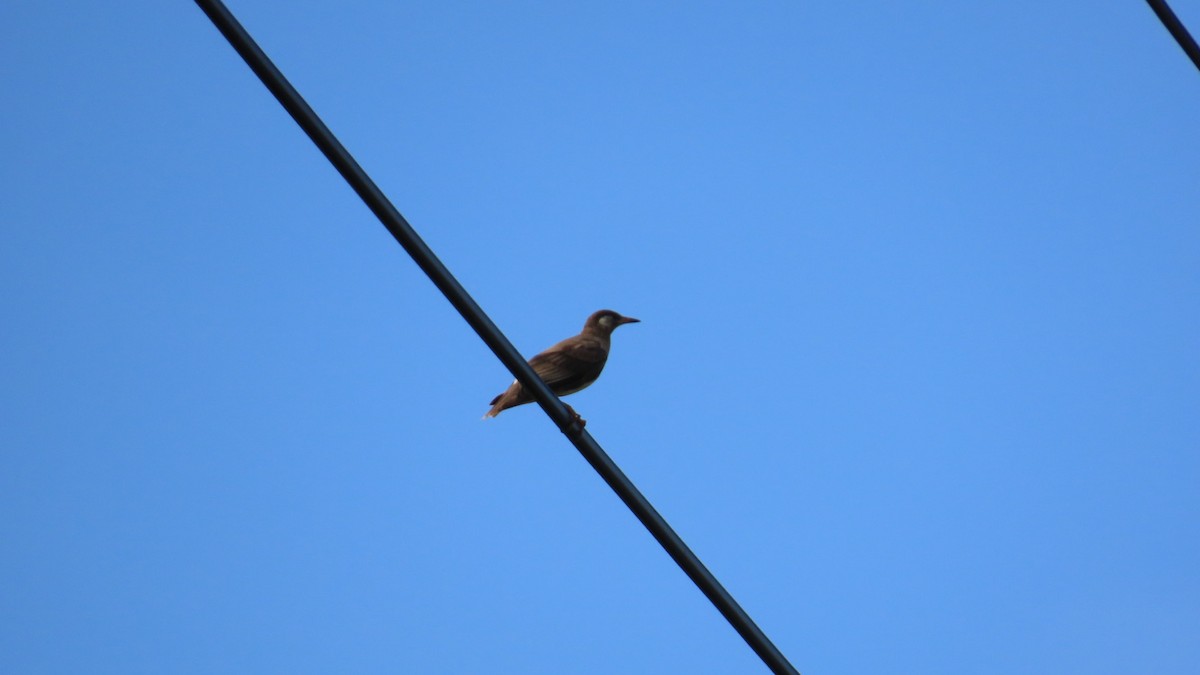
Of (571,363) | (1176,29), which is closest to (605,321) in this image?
(571,363)

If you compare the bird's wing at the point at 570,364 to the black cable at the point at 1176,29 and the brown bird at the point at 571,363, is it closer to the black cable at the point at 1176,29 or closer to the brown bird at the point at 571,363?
the brown bird at the point at 571,363

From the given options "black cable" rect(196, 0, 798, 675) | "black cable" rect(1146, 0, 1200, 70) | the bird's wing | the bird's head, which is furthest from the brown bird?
"black cable" rect(1146, 0, 1200, 70)

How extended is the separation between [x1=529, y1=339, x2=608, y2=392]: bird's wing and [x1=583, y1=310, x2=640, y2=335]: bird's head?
591mm

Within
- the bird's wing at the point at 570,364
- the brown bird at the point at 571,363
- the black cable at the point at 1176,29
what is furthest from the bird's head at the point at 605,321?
the black cable at the point at 1176,29

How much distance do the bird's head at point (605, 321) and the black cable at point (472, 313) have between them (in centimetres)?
529

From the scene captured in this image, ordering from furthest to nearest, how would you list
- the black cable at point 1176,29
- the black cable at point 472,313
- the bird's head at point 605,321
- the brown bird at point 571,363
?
1. the bird's head at point 605,321
2. the brown bird at point 571,363
3. the black cable at point 1176,29
4. the black cable at point 472,313

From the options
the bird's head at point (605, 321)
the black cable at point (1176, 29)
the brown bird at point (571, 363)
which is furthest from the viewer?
the bird's head at point (605, 321)

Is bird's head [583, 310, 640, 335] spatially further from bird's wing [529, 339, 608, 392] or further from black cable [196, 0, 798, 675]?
black cable [196, 0, 798, 675]

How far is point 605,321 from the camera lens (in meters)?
8.81

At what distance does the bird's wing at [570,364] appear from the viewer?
7.47m

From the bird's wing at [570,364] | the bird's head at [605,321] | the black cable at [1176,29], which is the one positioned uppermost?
the bird's head at [605,321]

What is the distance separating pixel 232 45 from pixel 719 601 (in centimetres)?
197

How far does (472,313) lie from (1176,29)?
2.48m

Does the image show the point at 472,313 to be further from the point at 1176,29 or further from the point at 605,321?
the point at 605,321
